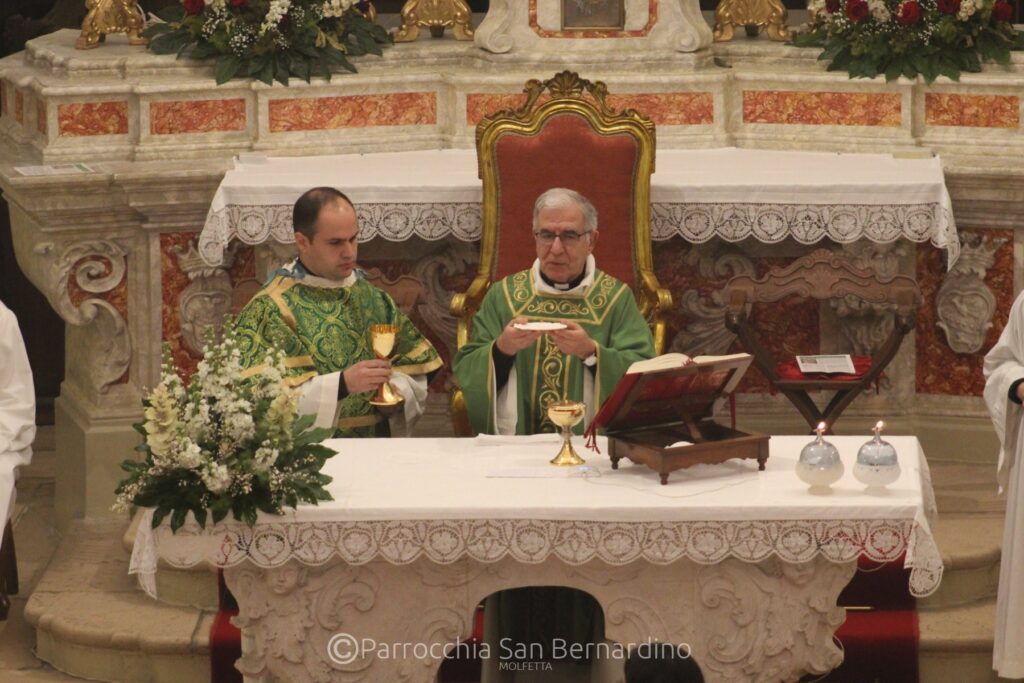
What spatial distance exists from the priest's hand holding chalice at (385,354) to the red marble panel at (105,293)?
212cm

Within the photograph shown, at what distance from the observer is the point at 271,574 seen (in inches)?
222

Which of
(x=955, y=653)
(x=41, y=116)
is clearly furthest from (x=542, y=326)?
(x=41, y=116)

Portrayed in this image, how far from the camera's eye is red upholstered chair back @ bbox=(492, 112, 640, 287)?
817 cm

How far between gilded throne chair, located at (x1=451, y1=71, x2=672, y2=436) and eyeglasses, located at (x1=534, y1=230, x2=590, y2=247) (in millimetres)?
1435

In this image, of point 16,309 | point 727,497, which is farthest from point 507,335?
point 16,309

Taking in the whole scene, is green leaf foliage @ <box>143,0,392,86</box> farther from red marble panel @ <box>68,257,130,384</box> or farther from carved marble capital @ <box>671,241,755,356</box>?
carved marble capital @ <box>671,241,755,356</box>

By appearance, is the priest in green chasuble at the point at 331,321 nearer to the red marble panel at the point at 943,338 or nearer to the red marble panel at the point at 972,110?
the red marble panel at the point at 943,338

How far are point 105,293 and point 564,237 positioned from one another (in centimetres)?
252

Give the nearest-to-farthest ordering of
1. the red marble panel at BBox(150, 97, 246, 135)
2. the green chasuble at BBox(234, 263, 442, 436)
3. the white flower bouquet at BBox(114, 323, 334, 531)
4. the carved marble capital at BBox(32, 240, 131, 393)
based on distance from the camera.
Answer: the white flower bouquet at BBox(114, 323, 334, 531), the green chasuble at BBox(234, 263, 442, 436), the carved marble capital at BBox(32, 240, 131, 393), the red marble panel at BBox(150, 97, 246, 135)

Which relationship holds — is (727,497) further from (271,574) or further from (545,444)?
(271,574)

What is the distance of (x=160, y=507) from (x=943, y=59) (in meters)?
4.28

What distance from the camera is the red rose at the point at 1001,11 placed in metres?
8.59

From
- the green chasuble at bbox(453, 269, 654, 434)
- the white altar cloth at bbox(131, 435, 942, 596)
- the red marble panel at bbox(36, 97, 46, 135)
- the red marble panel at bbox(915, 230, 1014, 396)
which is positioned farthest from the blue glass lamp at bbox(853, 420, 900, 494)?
the red marble panel at bbox(36, 97, 46, 135)

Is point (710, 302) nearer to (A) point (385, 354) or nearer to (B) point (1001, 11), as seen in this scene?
(B) point (1001, 11)
